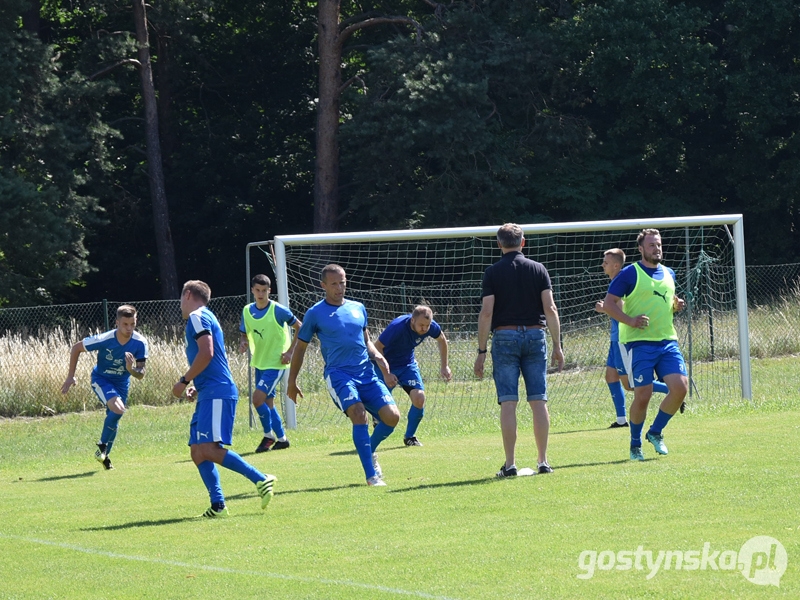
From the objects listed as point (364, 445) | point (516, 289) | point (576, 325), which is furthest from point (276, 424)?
point (576, 325)

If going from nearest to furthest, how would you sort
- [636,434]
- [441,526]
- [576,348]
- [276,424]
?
[441,526], [636,434], [276,424], [576,348]

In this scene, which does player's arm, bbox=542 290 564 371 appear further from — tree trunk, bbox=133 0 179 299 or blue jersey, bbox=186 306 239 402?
tree trunk, bbox=133 0 179 299

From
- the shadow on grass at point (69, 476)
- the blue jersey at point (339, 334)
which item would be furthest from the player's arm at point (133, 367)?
the blue jersey at point (339, 334)

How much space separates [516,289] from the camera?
927 cm

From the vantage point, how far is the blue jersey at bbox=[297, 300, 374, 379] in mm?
9477

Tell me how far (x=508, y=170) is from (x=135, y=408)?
15.1 meters

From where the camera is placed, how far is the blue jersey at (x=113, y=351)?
12.5 meters

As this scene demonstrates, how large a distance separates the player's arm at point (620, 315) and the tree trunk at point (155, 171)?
2704cm

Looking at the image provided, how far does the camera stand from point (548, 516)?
7625mm

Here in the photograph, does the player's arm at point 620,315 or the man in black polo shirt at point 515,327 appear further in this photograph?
the player's arm at point 620,315

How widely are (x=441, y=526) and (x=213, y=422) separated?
201 centimetres

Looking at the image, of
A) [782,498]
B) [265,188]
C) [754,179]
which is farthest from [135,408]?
[754,179]

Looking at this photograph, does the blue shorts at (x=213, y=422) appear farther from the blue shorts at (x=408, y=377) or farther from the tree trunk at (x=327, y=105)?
the tree trunk at (x=327, y=105)

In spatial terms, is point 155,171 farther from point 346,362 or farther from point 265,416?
point 346,362
